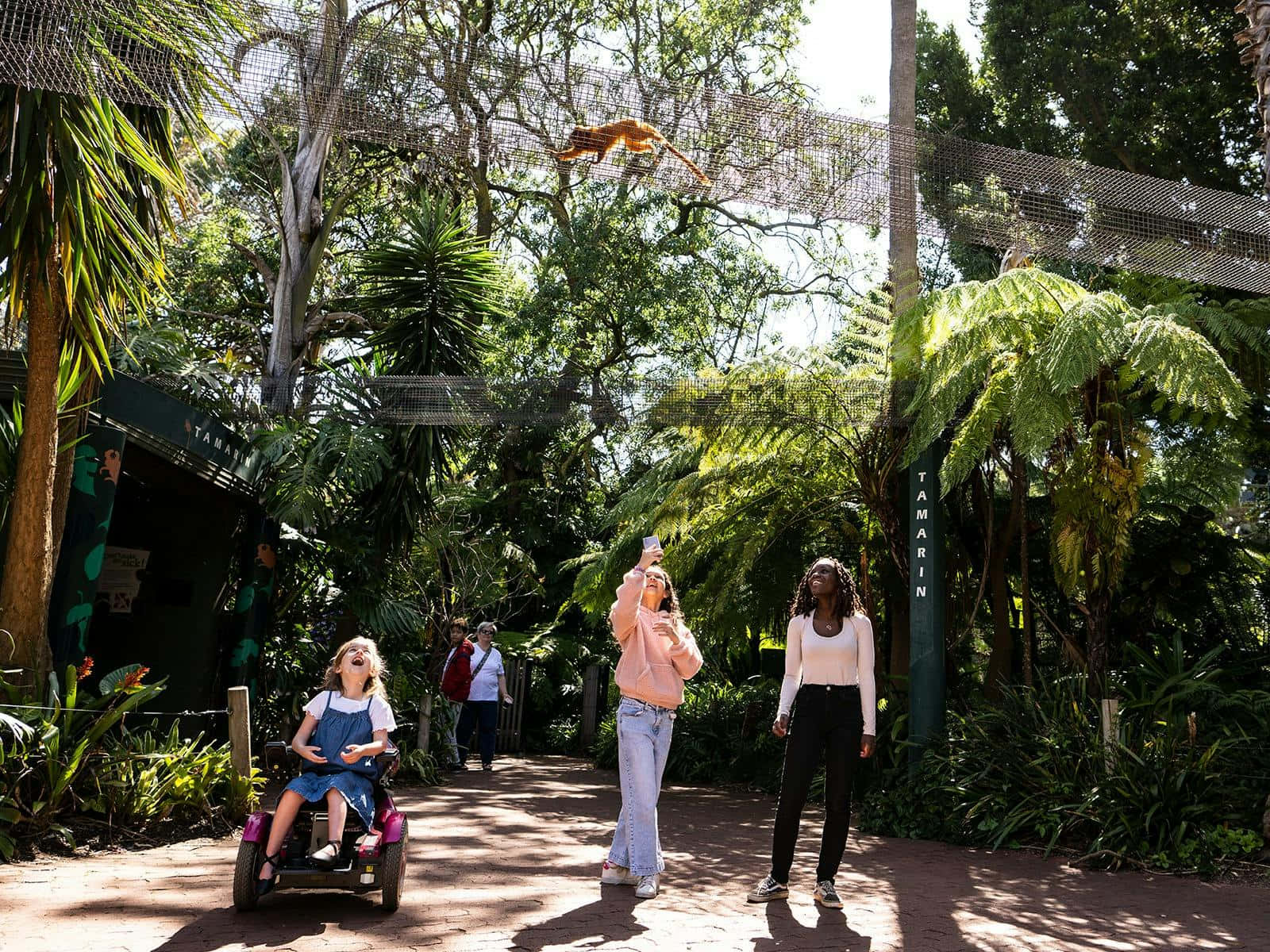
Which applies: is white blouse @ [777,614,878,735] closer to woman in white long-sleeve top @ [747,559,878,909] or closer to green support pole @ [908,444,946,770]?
woman in white long-sleeve top @ [747,559,878,909]

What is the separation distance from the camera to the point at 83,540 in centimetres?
759

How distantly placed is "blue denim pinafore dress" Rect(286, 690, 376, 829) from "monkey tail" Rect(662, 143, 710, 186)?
11.0 ft

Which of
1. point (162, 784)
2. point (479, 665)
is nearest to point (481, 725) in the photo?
point (479, 665)

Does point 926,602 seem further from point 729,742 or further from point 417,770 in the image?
point 417,770

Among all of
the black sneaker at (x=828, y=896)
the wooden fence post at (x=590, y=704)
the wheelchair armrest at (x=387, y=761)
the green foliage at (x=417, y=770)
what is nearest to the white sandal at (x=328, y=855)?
the wheelchair armrest at (x=387, y=761)

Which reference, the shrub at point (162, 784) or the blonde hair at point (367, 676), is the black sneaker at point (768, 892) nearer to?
the blonde hair at point (367, 676)

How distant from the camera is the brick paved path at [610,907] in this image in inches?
184

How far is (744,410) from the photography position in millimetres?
9711

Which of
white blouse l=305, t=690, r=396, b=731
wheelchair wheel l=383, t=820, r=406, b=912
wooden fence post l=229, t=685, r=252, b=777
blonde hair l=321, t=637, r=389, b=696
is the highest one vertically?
blonde hair l=321, t=637, r=389, b=696

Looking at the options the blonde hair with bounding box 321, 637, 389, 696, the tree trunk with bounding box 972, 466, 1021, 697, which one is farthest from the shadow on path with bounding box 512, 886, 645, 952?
the tree trunk with bounding box 972, 466, 1021, 697

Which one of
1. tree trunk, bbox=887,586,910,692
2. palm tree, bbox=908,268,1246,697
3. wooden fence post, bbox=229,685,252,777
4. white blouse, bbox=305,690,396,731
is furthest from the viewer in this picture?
tree trunk, bbox=887,586,910,692

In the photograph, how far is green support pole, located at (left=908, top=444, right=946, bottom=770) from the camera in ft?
30.6

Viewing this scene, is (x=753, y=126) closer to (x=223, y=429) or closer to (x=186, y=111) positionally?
(x=186, y=111)

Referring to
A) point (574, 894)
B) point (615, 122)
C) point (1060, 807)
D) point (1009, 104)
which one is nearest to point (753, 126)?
point (615, 122)
